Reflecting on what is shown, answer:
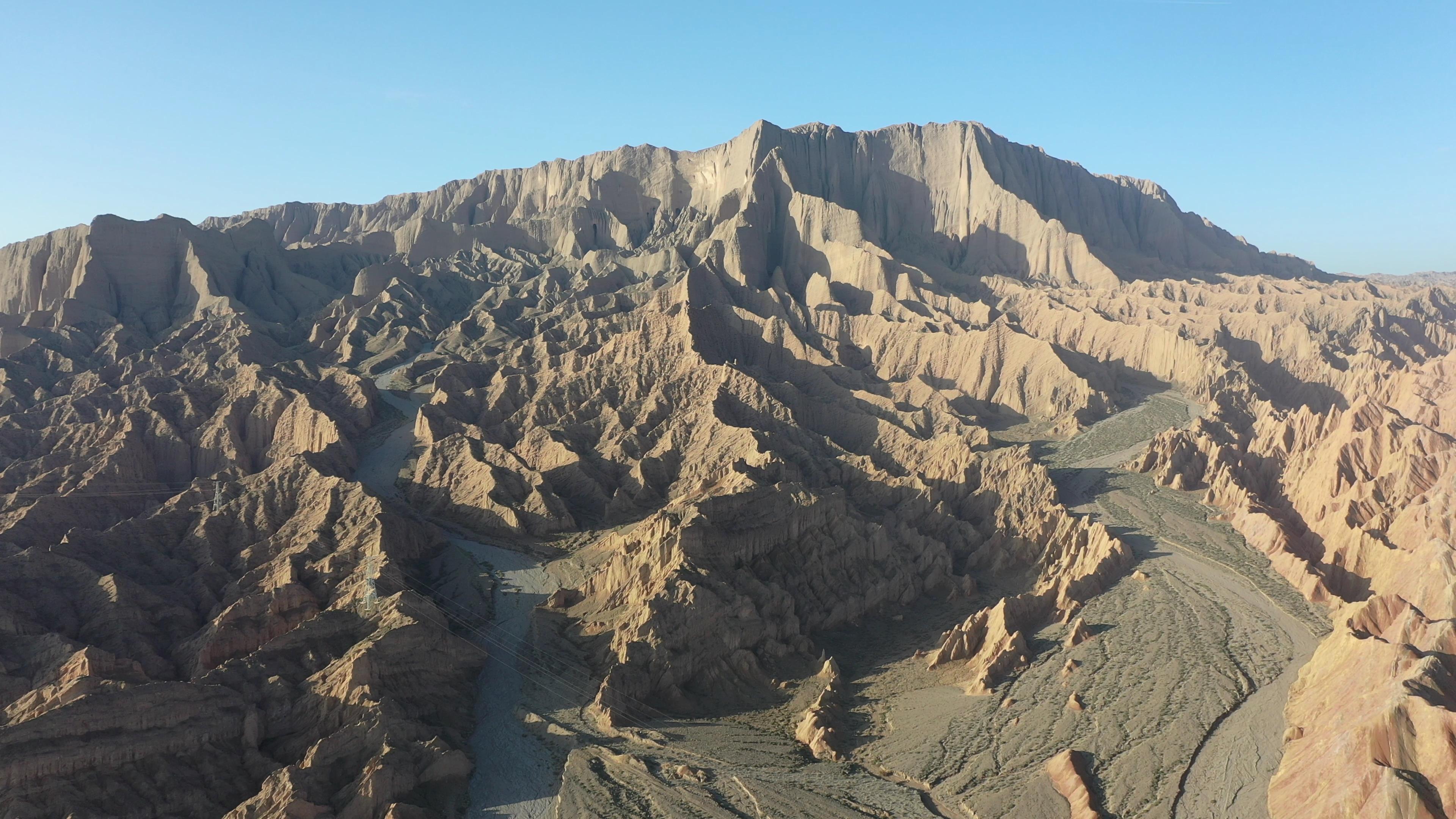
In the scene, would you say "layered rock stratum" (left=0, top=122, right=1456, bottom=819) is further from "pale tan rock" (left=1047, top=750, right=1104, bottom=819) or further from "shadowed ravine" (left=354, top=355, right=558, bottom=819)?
"shadowed ravine" (left=354, top=355, right=558, bottom=819)

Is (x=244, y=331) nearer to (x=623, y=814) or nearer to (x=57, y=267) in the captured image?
(x=57, y=267)

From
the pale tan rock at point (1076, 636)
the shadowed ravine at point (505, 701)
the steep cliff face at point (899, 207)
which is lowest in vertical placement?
the shadowed ravine at point (505, 701)

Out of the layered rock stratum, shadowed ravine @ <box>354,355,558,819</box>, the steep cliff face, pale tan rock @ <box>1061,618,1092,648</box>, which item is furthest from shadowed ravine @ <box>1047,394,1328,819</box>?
the steep cliff face

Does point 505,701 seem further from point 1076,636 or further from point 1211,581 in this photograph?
point 1211,581

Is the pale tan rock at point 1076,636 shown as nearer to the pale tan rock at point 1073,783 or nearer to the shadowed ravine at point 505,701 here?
the pale tan rock at point 1073,783

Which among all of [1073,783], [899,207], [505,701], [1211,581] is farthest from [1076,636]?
[899,207]

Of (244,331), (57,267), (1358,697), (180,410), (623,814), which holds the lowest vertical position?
(623,814)

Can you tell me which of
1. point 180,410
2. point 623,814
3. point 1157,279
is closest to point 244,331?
point 180,410

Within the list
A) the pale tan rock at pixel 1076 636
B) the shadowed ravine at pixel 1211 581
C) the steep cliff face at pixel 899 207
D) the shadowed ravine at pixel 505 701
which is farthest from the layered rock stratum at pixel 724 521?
the steep cliff face at pixel 899 207
